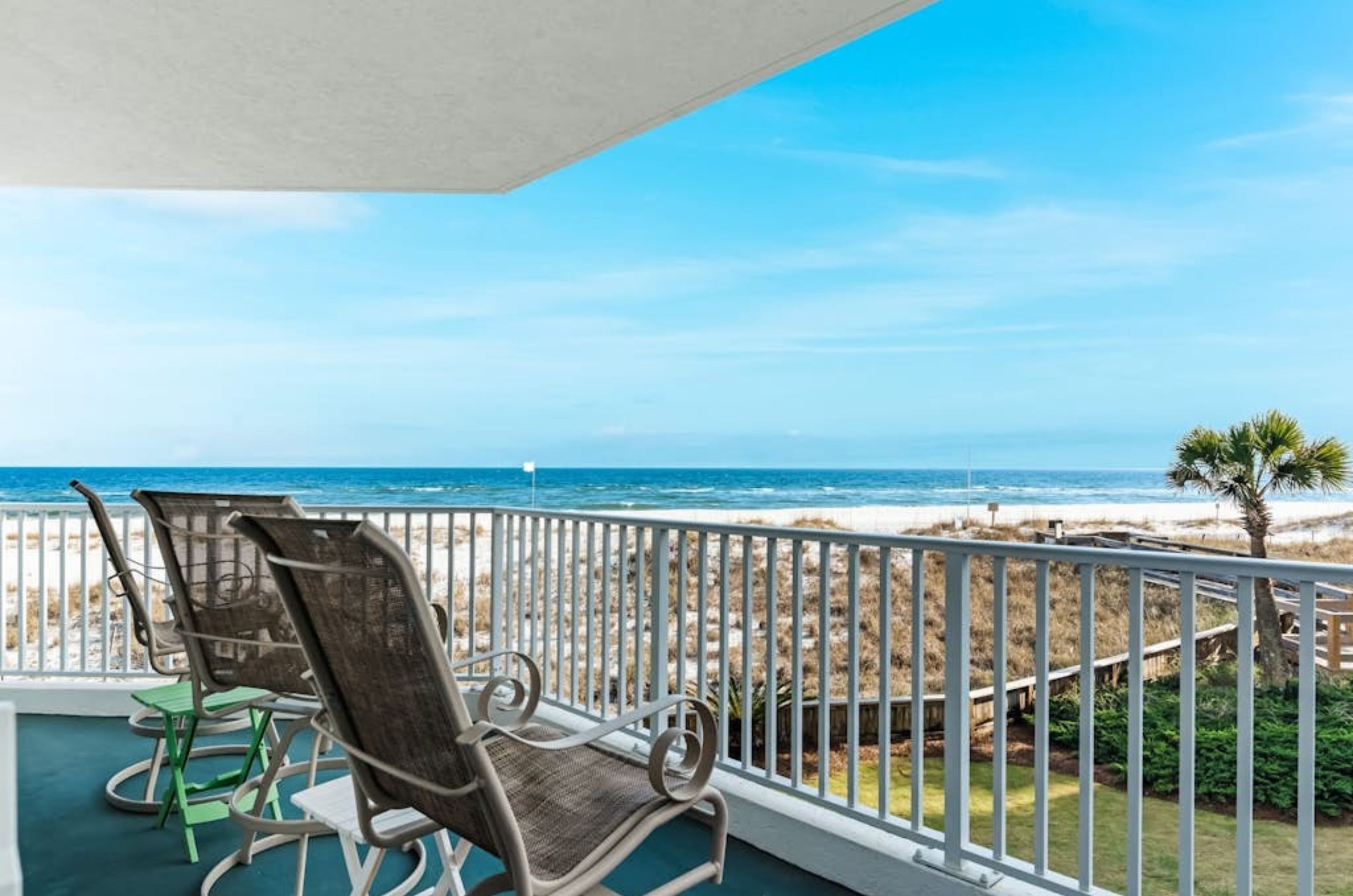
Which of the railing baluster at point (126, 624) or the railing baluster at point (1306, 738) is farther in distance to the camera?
the railing baluster at point (126, 624)

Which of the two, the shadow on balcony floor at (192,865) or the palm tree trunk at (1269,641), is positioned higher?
the shadow on balcony floor at (192,865)

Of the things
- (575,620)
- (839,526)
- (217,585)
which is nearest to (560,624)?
(575,620)

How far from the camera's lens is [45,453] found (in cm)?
2625

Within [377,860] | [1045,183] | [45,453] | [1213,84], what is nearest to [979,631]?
[377,860]

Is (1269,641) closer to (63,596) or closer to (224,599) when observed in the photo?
(224,599)

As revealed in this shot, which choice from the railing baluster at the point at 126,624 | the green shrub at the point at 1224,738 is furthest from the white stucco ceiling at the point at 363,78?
the green shrub at the point at 1224,738

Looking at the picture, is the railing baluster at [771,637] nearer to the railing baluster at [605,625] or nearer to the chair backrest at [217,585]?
the railing baluster at [605,625]

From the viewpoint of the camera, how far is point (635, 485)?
98.3ft

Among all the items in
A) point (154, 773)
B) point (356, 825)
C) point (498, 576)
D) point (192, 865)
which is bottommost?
point (192, 865)

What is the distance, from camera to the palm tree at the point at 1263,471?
1152cm

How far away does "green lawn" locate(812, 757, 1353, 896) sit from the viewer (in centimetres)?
533

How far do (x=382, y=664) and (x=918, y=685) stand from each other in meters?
1.67

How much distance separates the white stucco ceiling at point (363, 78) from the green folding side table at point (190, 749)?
229 centimetres

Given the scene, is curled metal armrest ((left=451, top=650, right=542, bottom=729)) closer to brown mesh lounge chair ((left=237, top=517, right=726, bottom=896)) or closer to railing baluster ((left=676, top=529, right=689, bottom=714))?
brown mesh lounge chair ((left=237, top=517, right=726, bottom=896))
